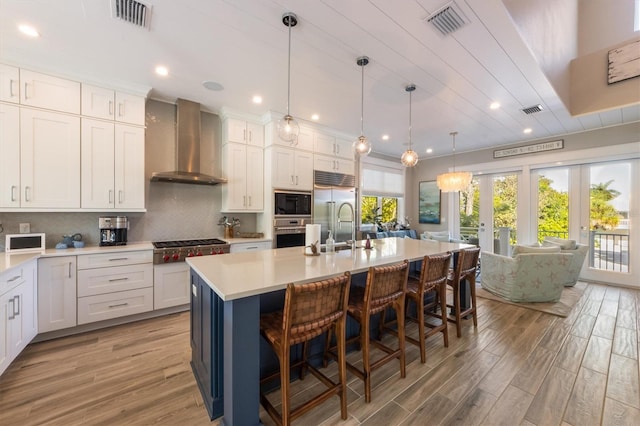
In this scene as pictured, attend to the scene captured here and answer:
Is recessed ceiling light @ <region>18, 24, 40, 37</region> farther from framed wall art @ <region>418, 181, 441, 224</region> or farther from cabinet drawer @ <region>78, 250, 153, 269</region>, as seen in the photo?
framed wall art @ <region>418, 181, 441, 224</region>

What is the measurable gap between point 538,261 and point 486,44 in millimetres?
2979

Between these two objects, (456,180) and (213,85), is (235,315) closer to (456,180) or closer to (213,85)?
(213,85)

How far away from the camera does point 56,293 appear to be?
8.64 ft

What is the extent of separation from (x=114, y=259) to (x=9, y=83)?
78.4 inches

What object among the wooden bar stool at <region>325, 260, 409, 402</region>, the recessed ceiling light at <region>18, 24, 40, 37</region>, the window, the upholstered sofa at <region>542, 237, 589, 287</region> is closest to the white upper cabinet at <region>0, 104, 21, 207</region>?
the recessed ceiling light at <region>18, 24, 40, 37</region>

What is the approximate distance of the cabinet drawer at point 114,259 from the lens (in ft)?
9.10

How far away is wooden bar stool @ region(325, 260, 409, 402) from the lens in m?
1.80

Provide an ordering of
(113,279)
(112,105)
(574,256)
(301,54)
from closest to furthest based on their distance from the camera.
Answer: (301,54) < (113,279) < (112,105) < (574,256)

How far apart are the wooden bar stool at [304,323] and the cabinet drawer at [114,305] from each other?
2.21 m

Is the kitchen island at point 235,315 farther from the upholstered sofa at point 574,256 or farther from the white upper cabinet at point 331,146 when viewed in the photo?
the upholstered sofa at point 574,256

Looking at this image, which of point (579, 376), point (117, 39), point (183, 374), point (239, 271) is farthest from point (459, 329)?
point (117, 39)

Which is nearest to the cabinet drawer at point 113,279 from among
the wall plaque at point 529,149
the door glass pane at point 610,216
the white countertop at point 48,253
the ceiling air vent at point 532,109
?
the white countertop at point 48,253

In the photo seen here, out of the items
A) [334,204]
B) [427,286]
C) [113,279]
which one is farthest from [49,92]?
[427,286]

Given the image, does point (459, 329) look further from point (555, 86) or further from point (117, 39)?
point (117, 39)
